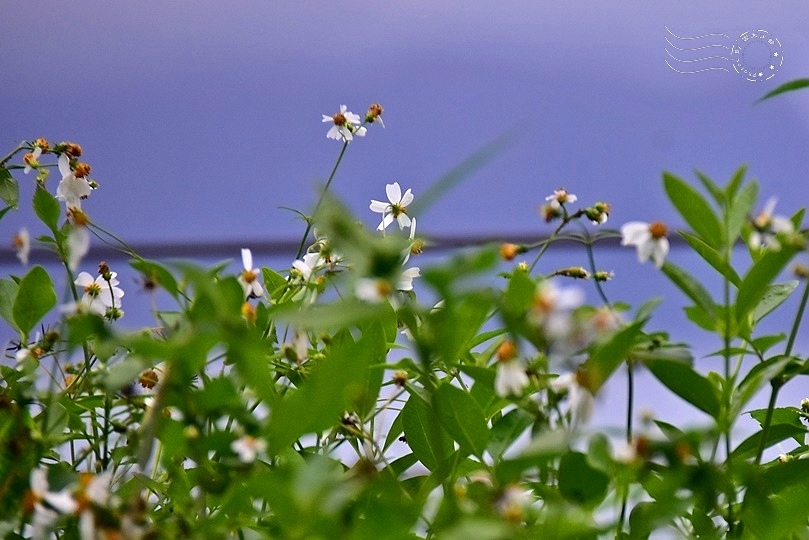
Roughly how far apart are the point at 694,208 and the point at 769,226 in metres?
0.02

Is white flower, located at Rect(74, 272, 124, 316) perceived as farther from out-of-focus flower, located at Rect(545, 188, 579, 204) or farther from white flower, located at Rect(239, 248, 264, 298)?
out-of-focus flower, located at Rect(545, 188, 579, 204)

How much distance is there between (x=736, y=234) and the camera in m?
0.28

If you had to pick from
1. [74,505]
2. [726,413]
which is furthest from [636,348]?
[74,505]

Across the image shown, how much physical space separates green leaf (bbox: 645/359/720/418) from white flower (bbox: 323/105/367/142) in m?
0.46

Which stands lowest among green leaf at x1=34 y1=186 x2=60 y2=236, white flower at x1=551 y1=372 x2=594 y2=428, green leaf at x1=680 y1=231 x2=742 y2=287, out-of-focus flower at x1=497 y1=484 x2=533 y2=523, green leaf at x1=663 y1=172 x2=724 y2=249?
A: out-of-focus flower at x1=497 y1=484 x2=533 y2=523

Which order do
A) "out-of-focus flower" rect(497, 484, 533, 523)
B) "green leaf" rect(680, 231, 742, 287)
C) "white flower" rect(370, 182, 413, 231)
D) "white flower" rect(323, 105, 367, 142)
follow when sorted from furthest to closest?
"white flower" rect(323, 105, 367, 142), "white flower" rect(370, 182, 413, 231), "green leaf" rect(680, 231, 742, 287), "out-of-focus flower" rect(497, 484, 533, 523)

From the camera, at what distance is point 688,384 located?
0.27 m

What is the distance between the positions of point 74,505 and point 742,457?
22 centimetres

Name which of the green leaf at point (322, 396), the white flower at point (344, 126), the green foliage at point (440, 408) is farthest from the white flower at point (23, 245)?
the white flower at point (344, 126)

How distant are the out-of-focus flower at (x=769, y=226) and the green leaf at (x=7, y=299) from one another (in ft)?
0.99

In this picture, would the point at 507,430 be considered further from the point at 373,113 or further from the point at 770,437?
the point at 373,113

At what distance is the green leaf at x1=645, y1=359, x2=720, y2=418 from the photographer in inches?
10.4

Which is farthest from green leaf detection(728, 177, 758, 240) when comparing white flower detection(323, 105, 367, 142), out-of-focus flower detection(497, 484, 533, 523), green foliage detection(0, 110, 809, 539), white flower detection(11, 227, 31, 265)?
white flower detection(323, 105, 367, 142)

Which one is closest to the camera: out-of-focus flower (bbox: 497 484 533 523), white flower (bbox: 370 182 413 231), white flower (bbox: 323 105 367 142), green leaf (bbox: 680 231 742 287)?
out-of-focus flower (bbox: 497 484 533 523)
